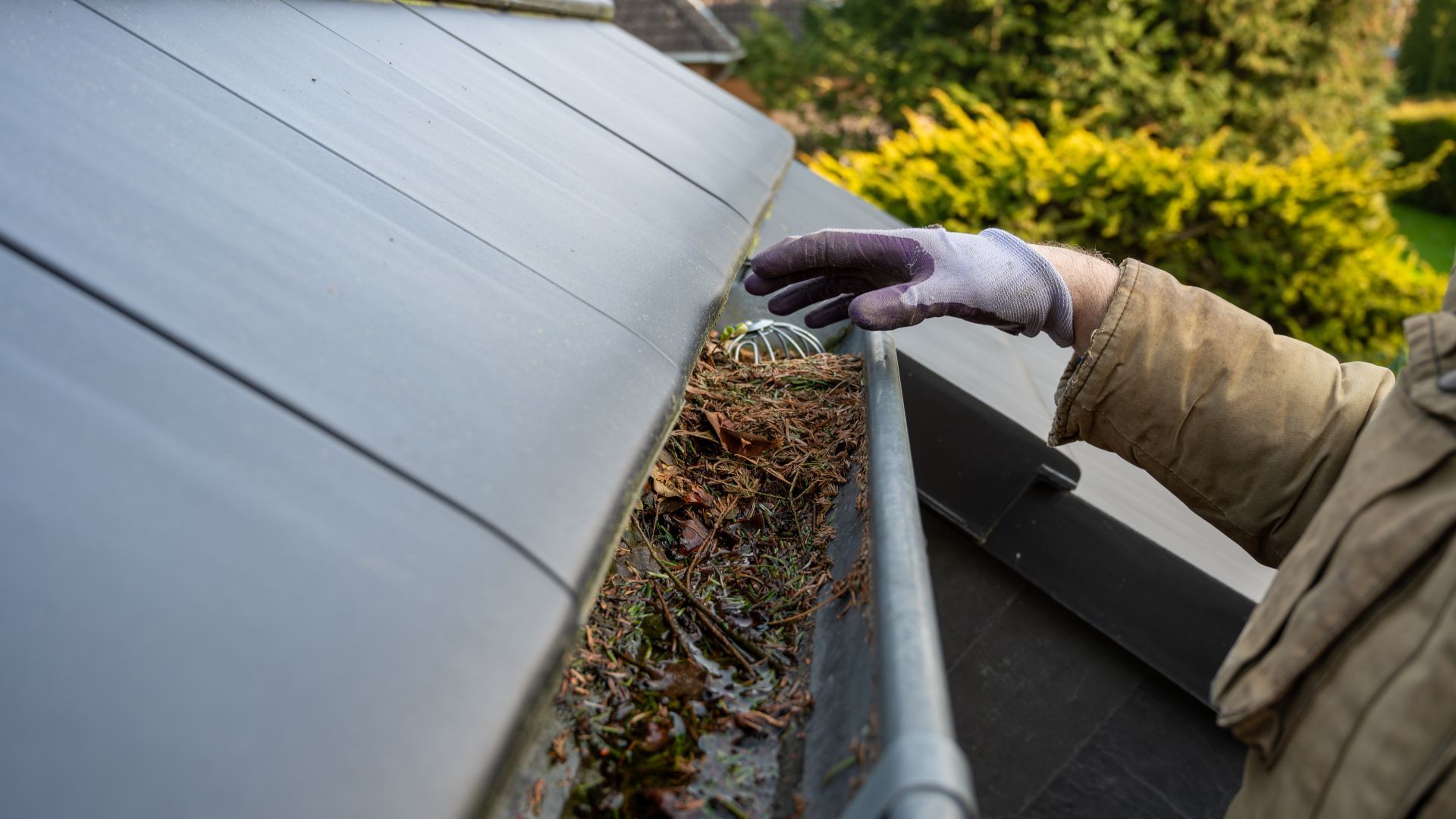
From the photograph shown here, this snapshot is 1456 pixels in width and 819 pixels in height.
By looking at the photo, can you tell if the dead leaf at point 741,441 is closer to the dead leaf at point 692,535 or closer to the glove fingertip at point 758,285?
the dead leaf at point 692,535

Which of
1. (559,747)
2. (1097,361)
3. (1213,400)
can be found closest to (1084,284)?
(1097,361)

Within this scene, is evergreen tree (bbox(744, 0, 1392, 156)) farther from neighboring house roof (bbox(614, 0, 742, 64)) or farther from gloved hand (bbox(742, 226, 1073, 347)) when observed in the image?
gloved hand (bbox(742, 226, 1073, 347))

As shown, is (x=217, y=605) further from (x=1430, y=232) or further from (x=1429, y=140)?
(x=1429, y=140)

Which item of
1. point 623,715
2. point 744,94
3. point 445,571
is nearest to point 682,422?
point 623,715

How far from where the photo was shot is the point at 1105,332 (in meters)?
1.80

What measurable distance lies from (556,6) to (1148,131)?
747 centimetres

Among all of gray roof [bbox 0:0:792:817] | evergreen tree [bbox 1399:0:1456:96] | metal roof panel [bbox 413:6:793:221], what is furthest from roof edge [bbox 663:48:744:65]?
evergreen tree [bbox 1399:0:1456:96]

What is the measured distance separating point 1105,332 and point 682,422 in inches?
31.1

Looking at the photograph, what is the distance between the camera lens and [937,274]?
1.96 m

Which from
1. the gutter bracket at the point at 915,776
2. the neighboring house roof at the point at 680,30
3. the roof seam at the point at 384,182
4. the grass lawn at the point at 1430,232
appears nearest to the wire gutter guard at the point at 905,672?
the gutter bracket at the point at 915,776

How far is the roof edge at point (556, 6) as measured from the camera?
115 inches

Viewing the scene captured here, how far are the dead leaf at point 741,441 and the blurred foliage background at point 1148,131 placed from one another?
4341 millimetres

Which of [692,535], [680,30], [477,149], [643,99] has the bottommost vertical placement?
[692,535]

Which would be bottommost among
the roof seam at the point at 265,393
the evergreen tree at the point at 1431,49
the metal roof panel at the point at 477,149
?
the roof seam at the point at 265,393
